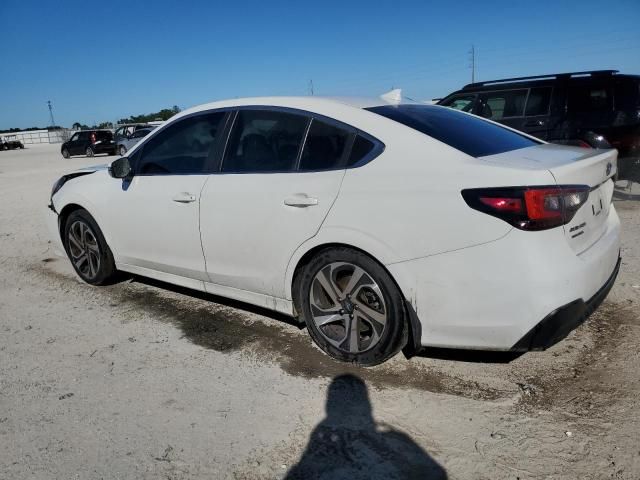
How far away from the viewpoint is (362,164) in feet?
9.61

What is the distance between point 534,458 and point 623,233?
447 centimetres

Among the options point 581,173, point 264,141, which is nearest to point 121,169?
point 264,141

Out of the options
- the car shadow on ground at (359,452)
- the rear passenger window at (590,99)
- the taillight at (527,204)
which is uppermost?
the rear passenger window at (590,99)

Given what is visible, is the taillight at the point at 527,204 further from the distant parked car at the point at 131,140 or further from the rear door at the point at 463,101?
the distant parked car at the point at 131,140

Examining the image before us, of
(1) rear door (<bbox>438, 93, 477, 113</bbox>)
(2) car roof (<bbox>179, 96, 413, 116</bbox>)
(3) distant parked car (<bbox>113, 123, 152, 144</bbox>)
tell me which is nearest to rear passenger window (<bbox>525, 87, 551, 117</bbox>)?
(1) rear door (<bbox>438, 93, 477, 113</bbox>)

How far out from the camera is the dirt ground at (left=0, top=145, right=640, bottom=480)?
232 cm

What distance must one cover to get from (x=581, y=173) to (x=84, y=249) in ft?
13.7

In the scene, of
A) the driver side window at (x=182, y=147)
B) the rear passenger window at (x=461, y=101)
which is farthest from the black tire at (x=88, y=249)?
the rear passenger window at (x=461, y=101)

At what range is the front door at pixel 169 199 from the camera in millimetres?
3746

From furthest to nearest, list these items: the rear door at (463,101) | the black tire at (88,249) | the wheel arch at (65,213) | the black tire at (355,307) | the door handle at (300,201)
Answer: the rear door at (463,101) < the wheel arch at (65,213) < the black tire at (88,249) < the door handle at (300,201) < the black tire at (355,307)

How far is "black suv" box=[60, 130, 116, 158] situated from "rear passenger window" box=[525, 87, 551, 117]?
1001 inches

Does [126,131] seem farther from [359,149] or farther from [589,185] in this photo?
[589,185]

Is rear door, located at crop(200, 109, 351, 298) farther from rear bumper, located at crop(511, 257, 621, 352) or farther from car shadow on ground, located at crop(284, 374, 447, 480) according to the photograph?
rear bumper, located at crop(511, 257, 621, 352)

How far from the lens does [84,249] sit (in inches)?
189
